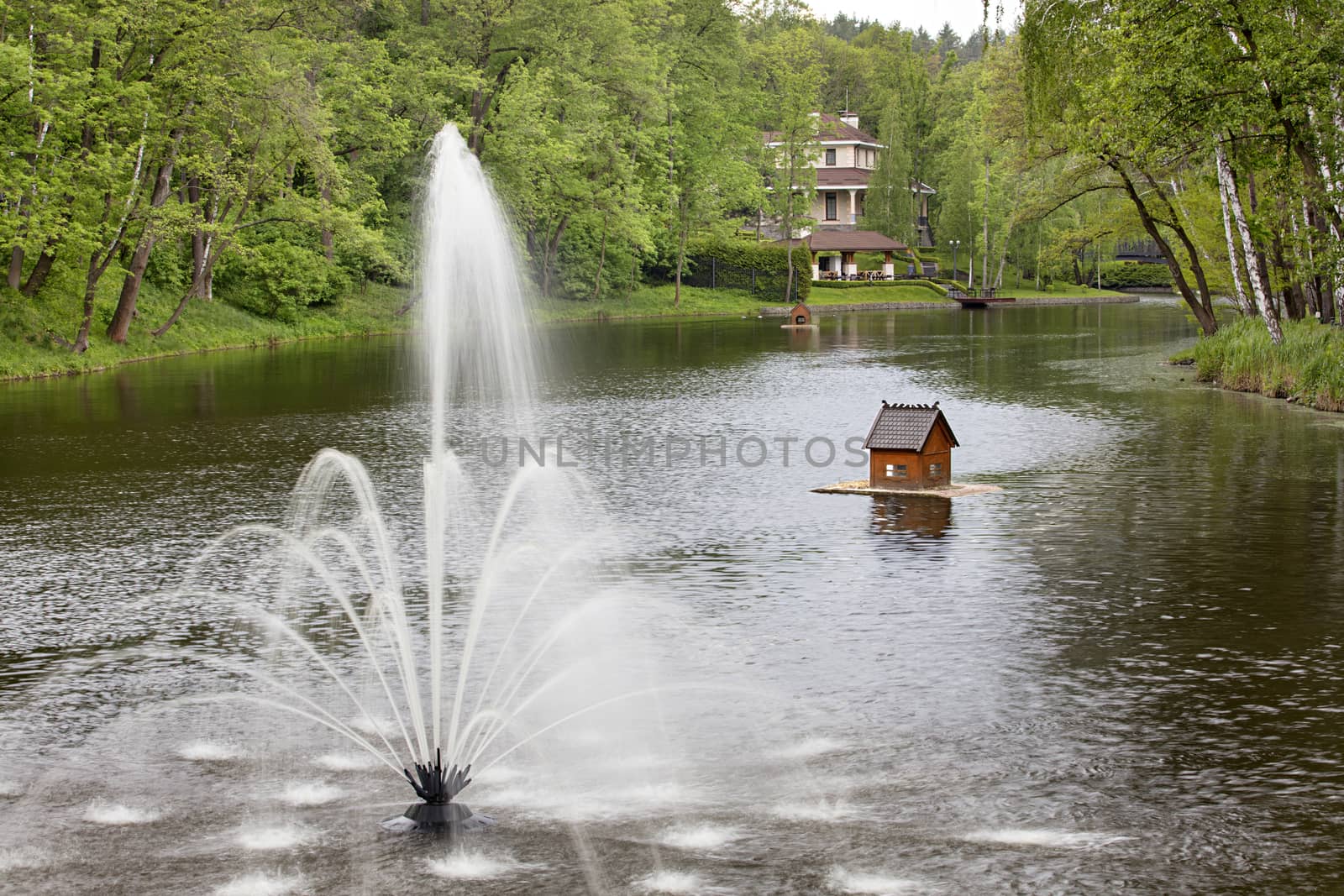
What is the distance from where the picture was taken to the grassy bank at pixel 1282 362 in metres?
32.7

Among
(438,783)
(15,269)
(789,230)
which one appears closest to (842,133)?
(789,230)

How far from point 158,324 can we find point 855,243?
78.0m

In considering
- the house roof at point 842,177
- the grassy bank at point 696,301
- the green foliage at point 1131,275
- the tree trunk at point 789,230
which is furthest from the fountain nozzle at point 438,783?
the green foliage at point 1131,275

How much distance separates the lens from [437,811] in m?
9.37

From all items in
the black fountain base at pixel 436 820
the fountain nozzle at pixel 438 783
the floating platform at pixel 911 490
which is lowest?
the black fountain base at pixel 436 820

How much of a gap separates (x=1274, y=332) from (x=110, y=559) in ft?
97.5

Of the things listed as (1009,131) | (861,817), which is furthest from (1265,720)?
(1009,131)

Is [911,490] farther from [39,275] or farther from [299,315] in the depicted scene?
[299,315]

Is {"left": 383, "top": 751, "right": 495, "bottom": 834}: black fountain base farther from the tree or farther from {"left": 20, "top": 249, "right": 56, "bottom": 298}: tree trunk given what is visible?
the tree

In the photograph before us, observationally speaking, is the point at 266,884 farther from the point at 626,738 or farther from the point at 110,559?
the point at 110,559

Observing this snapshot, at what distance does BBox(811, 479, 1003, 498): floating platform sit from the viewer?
21.8 meters

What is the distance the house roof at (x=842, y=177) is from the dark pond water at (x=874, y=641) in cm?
10465

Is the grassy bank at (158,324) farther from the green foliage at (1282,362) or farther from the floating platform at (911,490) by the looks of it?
the green foliage at (1282,362)

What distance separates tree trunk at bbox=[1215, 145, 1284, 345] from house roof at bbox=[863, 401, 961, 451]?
56.8ft
